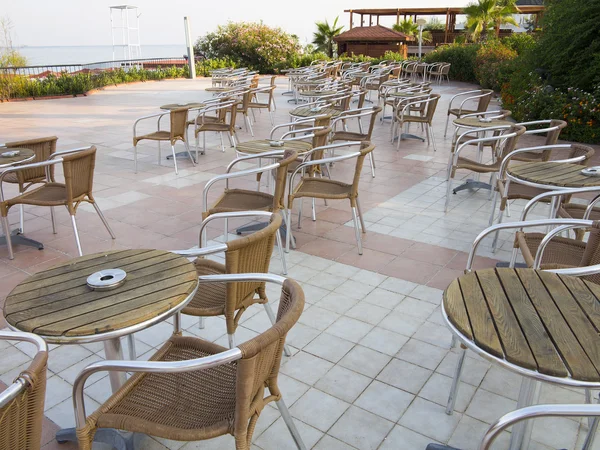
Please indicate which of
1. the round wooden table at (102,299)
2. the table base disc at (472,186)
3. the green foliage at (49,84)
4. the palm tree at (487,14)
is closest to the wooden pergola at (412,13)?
the palm tree at (487,14)

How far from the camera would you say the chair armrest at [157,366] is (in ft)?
3.98

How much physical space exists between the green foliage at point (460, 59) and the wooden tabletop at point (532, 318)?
14.8m

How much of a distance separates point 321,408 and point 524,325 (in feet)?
3.15

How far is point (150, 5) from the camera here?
71.4ft

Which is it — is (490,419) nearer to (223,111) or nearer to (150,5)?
(223,111)

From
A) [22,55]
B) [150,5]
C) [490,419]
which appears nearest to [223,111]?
[490,419]

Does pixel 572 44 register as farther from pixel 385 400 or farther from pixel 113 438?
pixel 113 438

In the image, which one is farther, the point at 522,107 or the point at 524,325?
the point at 522,107

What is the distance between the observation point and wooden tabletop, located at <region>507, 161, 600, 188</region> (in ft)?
9.28

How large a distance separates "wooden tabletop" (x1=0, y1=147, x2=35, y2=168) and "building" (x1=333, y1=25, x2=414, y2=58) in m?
17.1

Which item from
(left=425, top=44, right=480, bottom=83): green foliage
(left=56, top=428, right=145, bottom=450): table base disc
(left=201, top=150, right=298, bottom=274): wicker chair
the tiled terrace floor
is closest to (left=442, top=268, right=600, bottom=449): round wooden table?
the tiled terrace floor

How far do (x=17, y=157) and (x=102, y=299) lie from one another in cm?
251

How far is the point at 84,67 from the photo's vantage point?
1584 cm

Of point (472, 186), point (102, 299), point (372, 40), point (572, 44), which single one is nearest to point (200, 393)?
point (102, 299)
